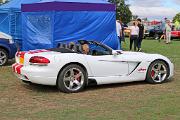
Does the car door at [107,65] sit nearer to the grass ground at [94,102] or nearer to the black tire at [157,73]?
the grass ground at [94,102]

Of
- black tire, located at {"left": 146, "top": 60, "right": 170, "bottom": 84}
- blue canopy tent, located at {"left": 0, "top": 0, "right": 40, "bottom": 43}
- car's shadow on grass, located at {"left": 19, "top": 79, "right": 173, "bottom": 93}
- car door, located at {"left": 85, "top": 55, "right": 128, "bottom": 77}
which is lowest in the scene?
car's shadow on grass, located at {"left": 19, "top": 79, "right": 173, "bottom": 93}

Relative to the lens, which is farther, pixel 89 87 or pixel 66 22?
pixel 66 22

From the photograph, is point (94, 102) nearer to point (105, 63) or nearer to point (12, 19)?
point (105, 63)

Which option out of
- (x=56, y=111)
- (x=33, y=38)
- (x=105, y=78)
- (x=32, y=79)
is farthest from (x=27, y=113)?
(x=33, y=38)

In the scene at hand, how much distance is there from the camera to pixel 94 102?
7.55 m

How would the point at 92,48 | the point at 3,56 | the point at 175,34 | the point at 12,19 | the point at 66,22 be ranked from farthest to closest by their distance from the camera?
the point at 175,34
the point at 12,19
the point at 66,22
the point at 3,56
the point at 92,48

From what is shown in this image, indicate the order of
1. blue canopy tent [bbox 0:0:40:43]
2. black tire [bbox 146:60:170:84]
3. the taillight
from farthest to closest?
1. blue canopy tent [bbox 0:0:40:43]
2. black tire [bbox 146:60:170:84]
3. the taillight

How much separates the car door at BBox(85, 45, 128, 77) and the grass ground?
359 mm

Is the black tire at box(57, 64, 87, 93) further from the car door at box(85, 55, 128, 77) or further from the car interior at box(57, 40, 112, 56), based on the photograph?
the car interior at box(57, 40, 112, 56)

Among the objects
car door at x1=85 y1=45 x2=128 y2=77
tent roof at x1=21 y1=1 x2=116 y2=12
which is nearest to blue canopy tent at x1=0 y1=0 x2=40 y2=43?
tent roof at x1=21 y1=1 x2=116 y2=12

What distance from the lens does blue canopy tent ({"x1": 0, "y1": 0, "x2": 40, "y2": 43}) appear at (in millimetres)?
17045

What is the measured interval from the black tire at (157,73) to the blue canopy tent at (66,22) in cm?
523

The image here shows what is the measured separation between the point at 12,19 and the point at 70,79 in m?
9.60

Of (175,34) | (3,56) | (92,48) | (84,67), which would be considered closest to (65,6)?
(3,56)
